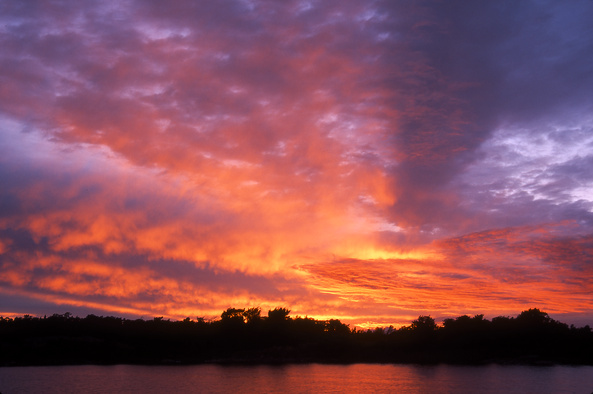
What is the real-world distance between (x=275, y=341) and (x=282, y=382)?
4380 centimetres

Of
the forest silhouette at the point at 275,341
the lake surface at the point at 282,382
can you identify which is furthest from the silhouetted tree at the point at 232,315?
the lake surface at the point at 282,382

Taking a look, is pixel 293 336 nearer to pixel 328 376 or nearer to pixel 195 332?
pixel 195 332

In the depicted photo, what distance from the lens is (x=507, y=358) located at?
287 ft

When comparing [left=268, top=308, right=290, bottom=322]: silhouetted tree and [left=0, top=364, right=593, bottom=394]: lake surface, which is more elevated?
[left=268, top=308, right=290, bottom=322]: silhouetted tree

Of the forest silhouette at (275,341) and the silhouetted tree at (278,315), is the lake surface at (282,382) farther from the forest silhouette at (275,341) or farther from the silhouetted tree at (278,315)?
the silhouetted tree at (278,315)

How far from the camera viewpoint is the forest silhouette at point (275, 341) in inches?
3401

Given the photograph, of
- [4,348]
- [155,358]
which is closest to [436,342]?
[155,358]

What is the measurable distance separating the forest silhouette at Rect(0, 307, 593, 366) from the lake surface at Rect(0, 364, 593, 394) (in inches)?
671

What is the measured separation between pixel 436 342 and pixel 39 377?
76418mm

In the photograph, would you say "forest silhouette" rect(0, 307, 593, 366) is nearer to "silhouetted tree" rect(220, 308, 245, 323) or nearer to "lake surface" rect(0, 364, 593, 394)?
"silhouetted tree" rect(220, 308, 245, 323)

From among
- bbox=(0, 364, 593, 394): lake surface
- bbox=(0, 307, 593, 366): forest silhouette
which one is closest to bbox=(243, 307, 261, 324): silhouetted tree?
bbox=(0, 307, 593, 366): forest silhouette

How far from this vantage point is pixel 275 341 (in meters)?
100

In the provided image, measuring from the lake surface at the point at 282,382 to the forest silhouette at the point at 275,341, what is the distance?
17.1 m

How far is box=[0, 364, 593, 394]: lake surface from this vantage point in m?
49.6
